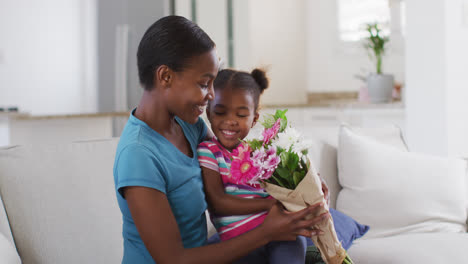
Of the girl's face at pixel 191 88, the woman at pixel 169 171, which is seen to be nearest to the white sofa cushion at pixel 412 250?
the woman at pixel 169 171

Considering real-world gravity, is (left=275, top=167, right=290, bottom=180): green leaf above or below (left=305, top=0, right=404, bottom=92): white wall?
below

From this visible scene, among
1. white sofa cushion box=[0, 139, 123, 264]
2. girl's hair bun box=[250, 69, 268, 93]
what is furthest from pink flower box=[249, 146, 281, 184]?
white sofa cushion box=[0, 139, 123, 264]

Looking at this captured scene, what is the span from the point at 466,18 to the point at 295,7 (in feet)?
8.63

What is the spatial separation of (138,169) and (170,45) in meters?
0.28

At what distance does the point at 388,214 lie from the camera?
1948mm

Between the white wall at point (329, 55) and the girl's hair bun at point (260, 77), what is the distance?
367 cm

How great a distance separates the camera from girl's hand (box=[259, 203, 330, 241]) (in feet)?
3.46

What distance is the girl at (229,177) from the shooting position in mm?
1190

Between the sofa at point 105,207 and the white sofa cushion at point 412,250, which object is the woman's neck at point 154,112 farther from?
the white sofa cushion at point 412,250

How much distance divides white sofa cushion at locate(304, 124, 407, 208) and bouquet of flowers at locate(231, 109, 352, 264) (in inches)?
37.2

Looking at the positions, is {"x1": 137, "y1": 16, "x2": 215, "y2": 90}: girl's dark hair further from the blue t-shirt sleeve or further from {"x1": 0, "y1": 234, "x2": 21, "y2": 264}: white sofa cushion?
{"x1": 0, "y1": 234, "x2": 21, "y2": 264}: white sofa cushion

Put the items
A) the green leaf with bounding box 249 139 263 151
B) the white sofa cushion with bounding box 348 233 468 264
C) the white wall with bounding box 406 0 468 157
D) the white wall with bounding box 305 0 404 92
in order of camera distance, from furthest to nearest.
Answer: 1. the white wall with bounding box 305 0 404 92
2. the white wall with bounding box 406 0 468 157
3. the white sofa cushion with bounding box 348 233 468 264
4. the green leaf with bounding box 249 139 263 151

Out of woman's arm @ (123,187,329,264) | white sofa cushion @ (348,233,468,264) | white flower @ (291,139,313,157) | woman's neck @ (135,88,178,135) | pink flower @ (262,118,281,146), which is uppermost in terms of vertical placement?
woman's neck @ (135,88,178,135)

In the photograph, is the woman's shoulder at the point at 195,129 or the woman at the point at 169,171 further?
the woman's shoulder at the point at 195,129
